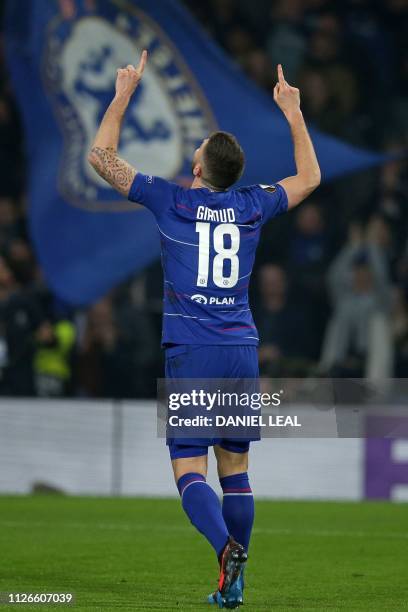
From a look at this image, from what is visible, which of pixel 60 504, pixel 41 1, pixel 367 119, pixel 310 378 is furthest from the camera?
pixel 367 119

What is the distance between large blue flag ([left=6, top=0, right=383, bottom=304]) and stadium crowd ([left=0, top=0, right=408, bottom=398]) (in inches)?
24.1

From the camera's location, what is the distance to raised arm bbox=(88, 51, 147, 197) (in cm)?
642

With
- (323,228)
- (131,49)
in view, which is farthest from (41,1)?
(323,228)

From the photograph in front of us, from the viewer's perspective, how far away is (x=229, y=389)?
646 centimetres

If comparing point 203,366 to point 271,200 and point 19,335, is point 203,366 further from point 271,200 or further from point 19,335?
point 19,335

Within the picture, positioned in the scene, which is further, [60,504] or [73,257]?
[73,257]

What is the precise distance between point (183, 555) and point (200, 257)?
282 centimetres

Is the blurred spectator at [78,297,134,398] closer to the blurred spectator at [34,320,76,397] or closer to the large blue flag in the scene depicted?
the blurred spectator at [34,320,76,397]

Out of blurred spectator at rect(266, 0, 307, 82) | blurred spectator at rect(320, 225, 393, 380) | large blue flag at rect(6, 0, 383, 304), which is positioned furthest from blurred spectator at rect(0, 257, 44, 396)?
blurred spectator at rect(266, 0, 307, 82)

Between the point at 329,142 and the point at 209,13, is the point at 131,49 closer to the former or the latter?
the point at 329,142

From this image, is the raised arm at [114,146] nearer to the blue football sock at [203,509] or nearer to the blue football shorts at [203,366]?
the blue football shorts at [203,366]

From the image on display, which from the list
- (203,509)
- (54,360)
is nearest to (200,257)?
(203,509)

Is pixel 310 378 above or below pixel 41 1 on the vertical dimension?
below

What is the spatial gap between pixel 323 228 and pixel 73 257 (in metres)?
2.58
